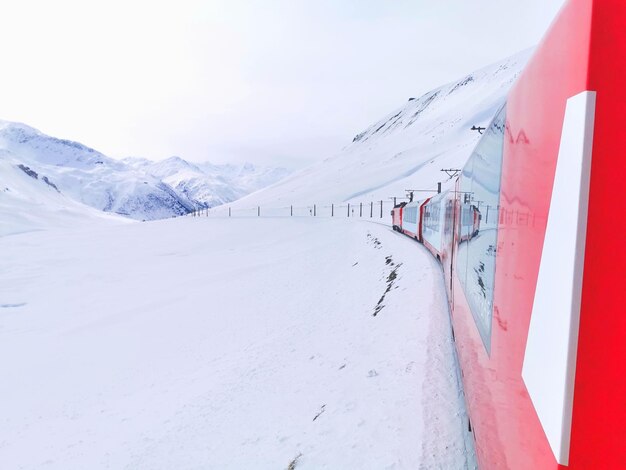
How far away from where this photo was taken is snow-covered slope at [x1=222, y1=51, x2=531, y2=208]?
78.4m

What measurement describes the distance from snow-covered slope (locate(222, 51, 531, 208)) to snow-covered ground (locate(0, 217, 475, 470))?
51173 millimetres

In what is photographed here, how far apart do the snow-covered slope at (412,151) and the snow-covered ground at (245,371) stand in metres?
51.2

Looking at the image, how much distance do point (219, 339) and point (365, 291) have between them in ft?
15.0

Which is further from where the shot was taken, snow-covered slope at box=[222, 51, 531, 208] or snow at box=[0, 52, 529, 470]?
snow-covered slope at box=[222, 51, 531, 208]

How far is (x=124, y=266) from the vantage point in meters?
29.7

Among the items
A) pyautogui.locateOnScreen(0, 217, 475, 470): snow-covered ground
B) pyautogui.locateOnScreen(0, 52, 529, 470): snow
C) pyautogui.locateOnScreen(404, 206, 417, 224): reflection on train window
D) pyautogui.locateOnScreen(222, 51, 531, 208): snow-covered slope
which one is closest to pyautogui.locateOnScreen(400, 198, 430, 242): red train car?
pyautogui.locateOnScreen(404, 206, 417, 224): reflection on train window

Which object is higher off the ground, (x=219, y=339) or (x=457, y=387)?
(x=457, y=387)

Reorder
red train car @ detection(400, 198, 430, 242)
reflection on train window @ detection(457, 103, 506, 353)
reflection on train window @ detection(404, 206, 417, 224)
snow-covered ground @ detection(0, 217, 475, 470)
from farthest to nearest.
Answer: reflection on train window @ detection(404, 206, 417, 224), red train car @ detection(400, 198, 430, 242), snow-covered ground @ detection(0, 217, 475, 470), reflection on train window @ detection(457, 103, 506, 353)

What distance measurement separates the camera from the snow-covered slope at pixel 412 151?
78375 mm

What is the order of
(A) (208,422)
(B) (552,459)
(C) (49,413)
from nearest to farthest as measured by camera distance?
(B) (552,459)
(A) (208,422)
(C) (49,413)

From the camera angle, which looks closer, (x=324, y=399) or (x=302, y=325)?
(x=324, y=399)

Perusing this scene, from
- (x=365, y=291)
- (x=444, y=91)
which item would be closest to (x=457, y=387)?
(x=365, y=291)

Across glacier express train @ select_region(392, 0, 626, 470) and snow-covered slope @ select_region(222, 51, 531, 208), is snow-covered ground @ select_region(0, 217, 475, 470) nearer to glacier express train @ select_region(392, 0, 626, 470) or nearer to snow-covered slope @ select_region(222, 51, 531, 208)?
glacier express train @ select_region(392, 0, 626, 470)

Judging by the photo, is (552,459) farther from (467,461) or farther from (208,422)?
(208,422)
